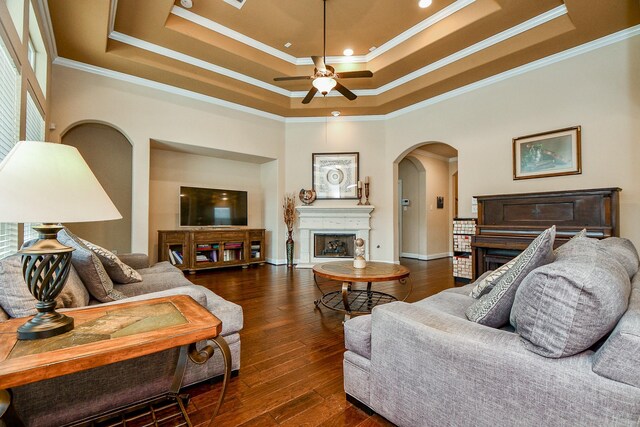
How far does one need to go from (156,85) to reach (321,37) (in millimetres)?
2617

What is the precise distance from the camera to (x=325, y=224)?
5852 mm

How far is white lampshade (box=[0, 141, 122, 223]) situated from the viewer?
973 mm

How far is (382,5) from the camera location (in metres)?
3.51

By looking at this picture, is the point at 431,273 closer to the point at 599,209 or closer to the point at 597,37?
the point at 599,209

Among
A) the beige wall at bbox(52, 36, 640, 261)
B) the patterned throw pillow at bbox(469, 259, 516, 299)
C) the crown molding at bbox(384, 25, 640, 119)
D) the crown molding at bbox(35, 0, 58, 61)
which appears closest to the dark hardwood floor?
the patterned throw pillow at bbox(469, 259, 516, 299)

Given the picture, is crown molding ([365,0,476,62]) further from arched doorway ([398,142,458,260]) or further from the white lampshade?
the white lampshade

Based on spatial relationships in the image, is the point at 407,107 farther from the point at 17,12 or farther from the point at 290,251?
the point at 17,12

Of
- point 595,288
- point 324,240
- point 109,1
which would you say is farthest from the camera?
point 324,240

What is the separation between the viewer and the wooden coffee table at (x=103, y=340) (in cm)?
84

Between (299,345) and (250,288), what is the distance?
6.42 feet

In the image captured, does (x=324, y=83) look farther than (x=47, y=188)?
Yes

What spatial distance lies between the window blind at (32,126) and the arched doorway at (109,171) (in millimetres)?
1321

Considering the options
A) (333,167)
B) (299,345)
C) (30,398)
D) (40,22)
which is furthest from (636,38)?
(40,22)

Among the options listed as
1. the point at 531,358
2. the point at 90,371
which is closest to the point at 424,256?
the point at 531,358
